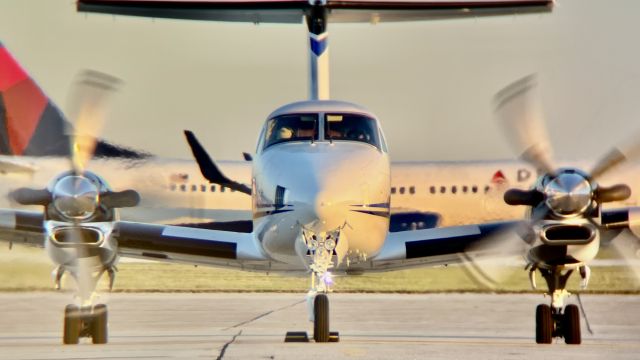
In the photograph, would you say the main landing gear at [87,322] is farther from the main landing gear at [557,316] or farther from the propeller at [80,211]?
the main landing gear at [557,316]

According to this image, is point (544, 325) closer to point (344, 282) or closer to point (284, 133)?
point (284, 133)

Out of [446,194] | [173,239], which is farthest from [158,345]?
[446,194]

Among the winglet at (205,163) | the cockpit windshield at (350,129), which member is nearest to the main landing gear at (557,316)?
the cockpit windshield at (350,129)

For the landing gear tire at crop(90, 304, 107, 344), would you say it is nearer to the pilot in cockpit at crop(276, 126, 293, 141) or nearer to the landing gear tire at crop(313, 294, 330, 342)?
the landing gear tire at crop(313, 294, 330, 342)

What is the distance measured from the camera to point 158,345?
14367mm

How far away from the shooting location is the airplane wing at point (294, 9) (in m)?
19.4

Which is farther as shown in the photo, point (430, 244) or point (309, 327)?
point (309, 327)

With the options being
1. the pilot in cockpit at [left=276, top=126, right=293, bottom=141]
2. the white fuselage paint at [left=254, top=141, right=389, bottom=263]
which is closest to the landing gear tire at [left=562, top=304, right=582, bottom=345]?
Result: the white fuselage paint at [left=254, top=141, right=389, bottom=263]

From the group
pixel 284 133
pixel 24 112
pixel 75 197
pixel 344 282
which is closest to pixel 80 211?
pixel 75 197

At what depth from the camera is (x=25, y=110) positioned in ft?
130

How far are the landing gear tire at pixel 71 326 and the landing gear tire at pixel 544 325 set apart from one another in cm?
639

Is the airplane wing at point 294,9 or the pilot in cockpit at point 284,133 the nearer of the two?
the pilot in cockpit at point 284,133

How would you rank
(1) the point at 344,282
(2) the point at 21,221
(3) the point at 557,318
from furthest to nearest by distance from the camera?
(1) the point at 344,282
(3) the point at 557,318
(2) the point at 21,221

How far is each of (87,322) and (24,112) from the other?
2533 centimetres
